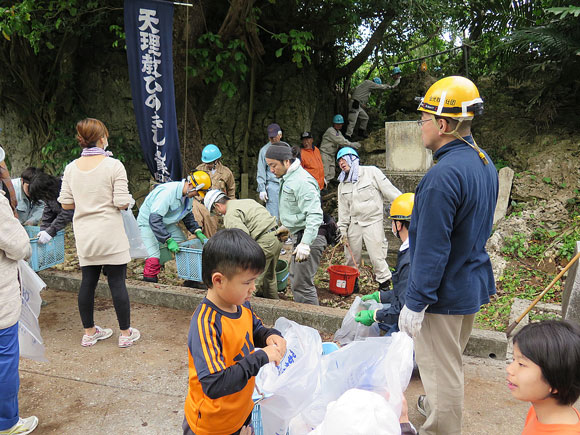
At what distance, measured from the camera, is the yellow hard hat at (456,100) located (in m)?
2.22

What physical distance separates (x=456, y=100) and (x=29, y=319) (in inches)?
116

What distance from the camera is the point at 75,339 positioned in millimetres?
3992

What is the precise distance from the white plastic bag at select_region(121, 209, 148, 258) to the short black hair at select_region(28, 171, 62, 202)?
3.02 feet

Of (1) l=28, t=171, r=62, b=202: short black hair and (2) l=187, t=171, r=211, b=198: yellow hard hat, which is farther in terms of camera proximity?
(2) l=187, t=171, r=211, b=198: yellow hard hat

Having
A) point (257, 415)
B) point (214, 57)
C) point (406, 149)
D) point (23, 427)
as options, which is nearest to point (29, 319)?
point (23, 427)

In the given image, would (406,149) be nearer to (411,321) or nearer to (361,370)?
(411,321)

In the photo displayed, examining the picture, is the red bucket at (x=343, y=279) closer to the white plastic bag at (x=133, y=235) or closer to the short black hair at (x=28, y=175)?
the white plastic bag at (x=133, y=235)

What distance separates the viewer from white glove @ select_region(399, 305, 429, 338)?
2.25 metres

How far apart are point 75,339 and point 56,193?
1.51 metres

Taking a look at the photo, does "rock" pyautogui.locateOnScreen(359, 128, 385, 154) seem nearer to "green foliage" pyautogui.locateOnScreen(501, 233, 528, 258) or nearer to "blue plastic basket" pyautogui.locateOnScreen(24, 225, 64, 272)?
"green foliage" pyautogui.locateOnScreen(501, 233, 528, 258)

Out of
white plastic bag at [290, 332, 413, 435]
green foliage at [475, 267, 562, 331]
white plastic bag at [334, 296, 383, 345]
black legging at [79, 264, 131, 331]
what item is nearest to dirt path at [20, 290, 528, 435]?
black legging at [79, 264, 131, 331]

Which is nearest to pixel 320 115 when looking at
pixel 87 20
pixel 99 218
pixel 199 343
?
pixel 87 20

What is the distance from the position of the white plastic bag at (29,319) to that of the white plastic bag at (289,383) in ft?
5.93

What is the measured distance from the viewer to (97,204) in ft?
11.5
